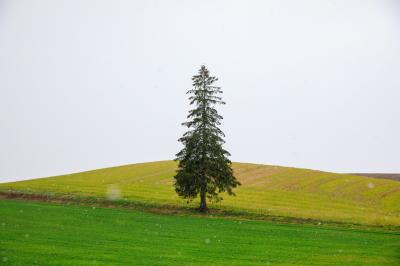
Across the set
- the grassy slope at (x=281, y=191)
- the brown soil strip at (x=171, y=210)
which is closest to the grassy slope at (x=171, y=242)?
the brown soil strip at (x=171, y=210)

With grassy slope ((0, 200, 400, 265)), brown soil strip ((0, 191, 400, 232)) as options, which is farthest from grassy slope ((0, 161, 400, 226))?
grassy slope ((0, 200, 400, 265))

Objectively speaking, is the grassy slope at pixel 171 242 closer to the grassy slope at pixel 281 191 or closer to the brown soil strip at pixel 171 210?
the brown soil strip at pixel 171 210

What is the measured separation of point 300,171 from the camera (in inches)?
3024

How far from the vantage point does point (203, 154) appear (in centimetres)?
5006

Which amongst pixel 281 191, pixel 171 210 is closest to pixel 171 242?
pixel 171 210

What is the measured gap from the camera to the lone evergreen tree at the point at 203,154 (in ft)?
162

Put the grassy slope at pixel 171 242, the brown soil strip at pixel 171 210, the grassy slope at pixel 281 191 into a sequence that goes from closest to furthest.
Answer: the grassy slope at pixel 171 242 → the brown soil strip at pixel 171 210 → the grassy slope at pixel 281 191

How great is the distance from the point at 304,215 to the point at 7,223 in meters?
27.2

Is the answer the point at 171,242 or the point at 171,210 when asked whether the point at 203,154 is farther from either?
the point at 171,242

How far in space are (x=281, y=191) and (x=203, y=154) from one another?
56.5ft

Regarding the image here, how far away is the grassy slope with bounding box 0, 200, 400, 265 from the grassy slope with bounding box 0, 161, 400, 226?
8.17 metres

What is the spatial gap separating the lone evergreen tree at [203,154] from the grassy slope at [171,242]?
6.98 meters

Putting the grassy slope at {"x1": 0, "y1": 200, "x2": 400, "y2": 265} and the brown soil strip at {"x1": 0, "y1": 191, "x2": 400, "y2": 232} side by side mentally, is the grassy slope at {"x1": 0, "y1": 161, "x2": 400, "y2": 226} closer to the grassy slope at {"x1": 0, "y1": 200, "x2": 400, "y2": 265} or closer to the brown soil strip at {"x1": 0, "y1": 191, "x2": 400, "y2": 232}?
the brown soil strip at {"x1": 0, "y1": 191, "x2": 400, "y2": 232}

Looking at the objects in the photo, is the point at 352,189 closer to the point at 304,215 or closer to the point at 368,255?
the point at 304,215
